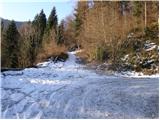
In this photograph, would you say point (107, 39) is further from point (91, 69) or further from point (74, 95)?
point (74, 95)

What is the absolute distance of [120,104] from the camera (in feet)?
16.7

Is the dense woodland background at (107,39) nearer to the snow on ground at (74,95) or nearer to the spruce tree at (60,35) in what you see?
the spruce tree at (60,35)

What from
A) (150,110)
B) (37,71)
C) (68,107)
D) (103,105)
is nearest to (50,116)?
(68,107)

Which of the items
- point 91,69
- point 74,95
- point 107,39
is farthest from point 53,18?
point 74,95

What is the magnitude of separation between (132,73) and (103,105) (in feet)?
10.6

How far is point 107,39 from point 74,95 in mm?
1995

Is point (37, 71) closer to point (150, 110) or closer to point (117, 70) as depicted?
point (117, 70)

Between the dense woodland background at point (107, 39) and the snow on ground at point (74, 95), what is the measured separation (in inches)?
19.2

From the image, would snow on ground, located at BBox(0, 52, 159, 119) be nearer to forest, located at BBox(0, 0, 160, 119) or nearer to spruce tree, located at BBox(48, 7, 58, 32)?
forest, located at BBox(0, 0, 160, 119)

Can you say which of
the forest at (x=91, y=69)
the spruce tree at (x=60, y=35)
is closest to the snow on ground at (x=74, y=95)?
the forest at (x=91, y=69)

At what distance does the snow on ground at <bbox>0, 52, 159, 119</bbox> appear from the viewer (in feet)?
15.4

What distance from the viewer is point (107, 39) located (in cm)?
727

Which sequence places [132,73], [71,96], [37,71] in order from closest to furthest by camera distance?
[71,96]
[37,71]
[132,73]

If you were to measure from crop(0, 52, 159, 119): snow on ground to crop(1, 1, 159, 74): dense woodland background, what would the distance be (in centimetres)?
49
